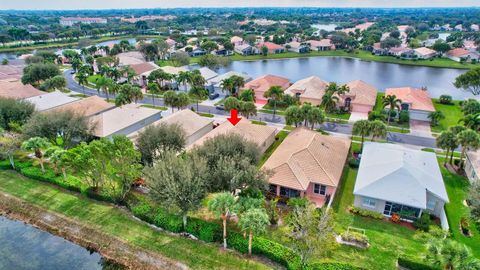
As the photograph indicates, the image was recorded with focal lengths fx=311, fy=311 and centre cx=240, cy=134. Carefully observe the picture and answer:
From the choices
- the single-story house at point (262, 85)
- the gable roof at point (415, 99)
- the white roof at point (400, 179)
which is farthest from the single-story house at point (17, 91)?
the gable roof at point (415, 99)

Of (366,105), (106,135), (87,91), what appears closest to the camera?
(106,135)

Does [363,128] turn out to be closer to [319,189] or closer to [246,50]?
Result: [319,189]

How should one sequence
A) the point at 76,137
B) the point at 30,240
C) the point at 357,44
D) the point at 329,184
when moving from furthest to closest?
the point at 357,44, the point at 76,137, the point at 329,184, the point at 30,240

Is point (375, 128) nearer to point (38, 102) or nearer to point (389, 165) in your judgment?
point (389, 165)

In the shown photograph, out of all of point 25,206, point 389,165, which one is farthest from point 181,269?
point 389,165

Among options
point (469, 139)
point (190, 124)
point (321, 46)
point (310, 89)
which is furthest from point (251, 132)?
point (321, 46)

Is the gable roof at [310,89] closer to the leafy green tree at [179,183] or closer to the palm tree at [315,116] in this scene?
the palm tree at [315,116]

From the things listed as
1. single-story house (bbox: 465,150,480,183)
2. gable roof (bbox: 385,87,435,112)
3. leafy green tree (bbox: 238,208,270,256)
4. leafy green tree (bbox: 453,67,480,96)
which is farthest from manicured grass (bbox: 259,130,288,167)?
leafy green tree (bbox: 453,67,480,96)

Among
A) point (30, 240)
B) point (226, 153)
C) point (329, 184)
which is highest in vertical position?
point (226, 153)
